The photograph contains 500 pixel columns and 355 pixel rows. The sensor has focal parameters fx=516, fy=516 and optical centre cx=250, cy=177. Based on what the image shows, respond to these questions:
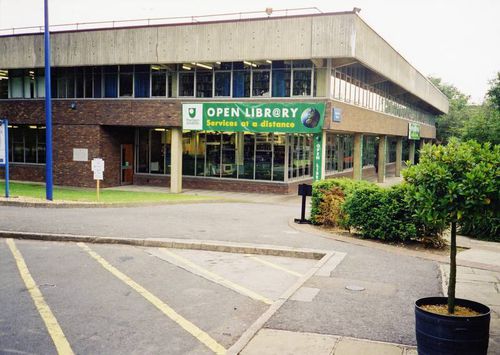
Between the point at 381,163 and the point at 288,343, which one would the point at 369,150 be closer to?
the point at 381,163

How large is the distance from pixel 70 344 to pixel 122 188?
2174 cm

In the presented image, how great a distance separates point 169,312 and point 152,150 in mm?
22454

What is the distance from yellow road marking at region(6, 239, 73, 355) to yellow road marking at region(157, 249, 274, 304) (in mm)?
2872

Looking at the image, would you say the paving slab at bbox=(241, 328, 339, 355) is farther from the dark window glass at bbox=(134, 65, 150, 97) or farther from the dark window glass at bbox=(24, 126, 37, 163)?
the dark window glass at bbox=(24, 126, 37, 163)

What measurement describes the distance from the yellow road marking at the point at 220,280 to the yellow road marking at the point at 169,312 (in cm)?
133

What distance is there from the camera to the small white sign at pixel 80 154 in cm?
2723

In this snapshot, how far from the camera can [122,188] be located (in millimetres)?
27375

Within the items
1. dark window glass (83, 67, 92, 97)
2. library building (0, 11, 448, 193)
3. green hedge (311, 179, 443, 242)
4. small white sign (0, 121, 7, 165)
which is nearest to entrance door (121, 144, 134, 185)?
library building (0, 11, 448, 193)

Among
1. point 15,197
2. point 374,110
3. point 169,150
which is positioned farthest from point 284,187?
point 15,197

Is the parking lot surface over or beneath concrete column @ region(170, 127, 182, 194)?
beneath

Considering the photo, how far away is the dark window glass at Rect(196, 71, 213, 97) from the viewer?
25797mm

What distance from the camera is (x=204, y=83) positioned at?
25.9m

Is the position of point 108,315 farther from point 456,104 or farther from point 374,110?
point 456,104

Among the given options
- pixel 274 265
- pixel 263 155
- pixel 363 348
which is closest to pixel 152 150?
pixel 263 155
